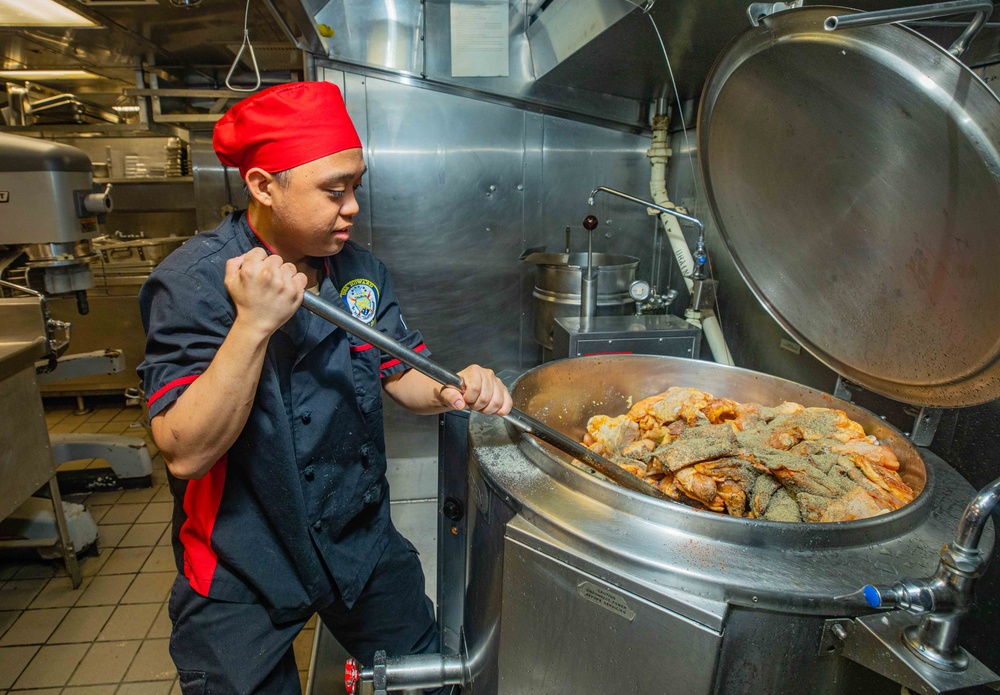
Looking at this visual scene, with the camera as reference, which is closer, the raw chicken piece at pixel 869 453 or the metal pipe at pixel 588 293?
the raw chicken piece at pixel 869 453

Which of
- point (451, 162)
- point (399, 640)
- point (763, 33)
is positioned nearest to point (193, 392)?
point (399, 640)

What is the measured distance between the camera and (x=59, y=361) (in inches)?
99.7

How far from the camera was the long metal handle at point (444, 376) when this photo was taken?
0.95m

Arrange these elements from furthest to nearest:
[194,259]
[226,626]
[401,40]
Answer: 1. [401,40]
2. [226,626]
3. [194,259]

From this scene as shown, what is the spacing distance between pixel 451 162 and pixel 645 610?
2.44 metres

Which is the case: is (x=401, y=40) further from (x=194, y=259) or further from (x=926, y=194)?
(x=926, y=194)

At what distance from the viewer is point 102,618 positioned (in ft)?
6.82

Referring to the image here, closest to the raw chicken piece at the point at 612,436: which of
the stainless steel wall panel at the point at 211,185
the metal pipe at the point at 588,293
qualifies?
the metal pipe at the point at 588,293

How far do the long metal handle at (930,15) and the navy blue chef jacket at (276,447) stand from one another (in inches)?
39.5

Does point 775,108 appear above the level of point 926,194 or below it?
above

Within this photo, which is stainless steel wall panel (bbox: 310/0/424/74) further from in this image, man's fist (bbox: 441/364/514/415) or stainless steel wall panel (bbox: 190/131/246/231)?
man's fist (bbox: 441/364/514/415)

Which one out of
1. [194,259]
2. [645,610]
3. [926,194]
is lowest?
[645,610]

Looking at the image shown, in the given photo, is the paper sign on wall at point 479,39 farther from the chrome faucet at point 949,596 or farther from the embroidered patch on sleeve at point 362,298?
the chrome faucet at point 949,596

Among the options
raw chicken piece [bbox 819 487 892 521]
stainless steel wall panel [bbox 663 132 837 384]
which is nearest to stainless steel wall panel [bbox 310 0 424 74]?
stainless steel wall panel [bbox 663 132 837 384]
